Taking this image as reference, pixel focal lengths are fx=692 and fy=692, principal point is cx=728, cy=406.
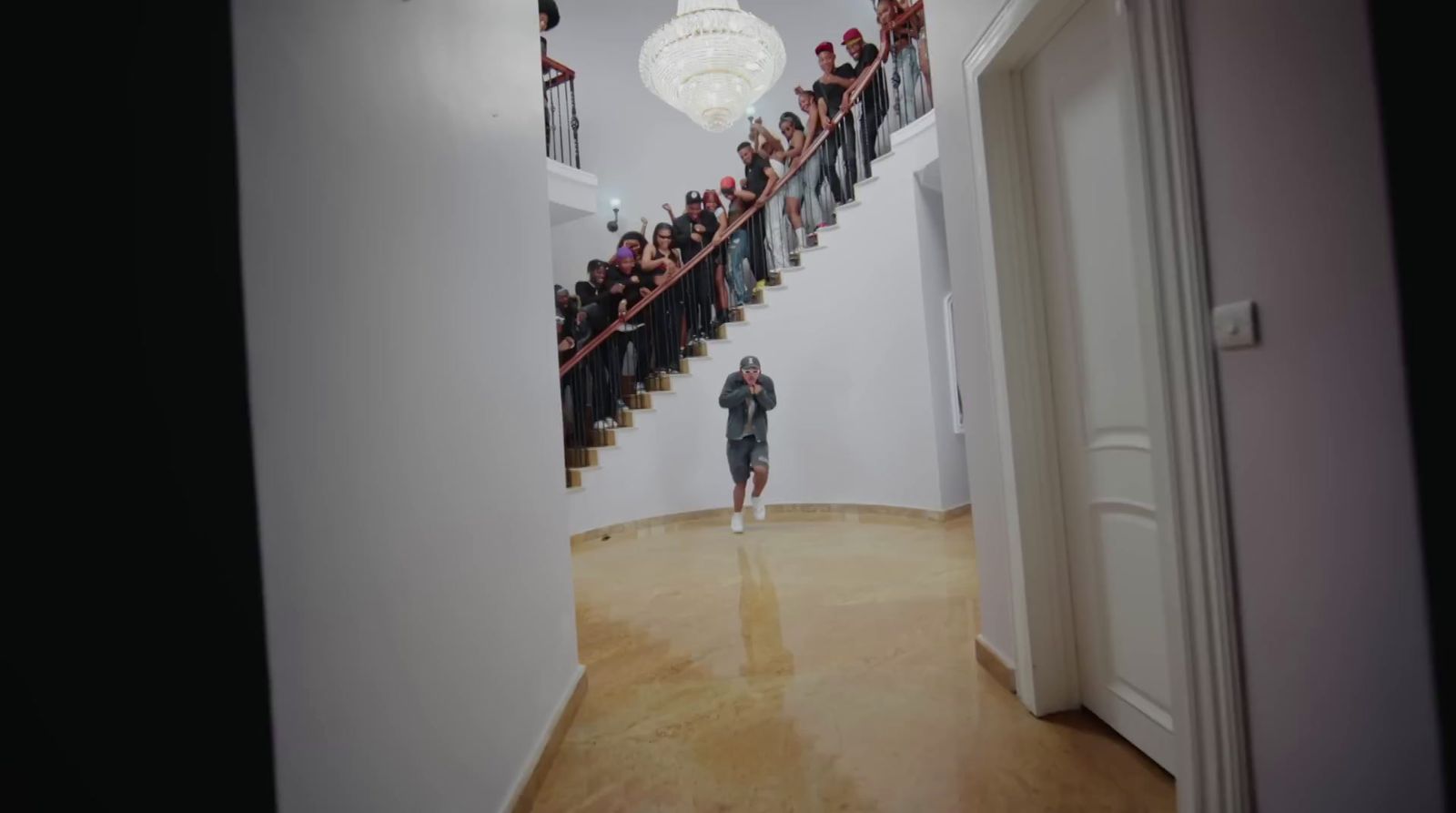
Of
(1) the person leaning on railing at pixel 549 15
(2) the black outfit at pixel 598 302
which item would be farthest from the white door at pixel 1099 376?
(1) the person leaning on railing at pixel 549 15

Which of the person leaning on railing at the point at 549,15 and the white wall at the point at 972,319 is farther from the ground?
the person leaning on railing at the point at 549,15

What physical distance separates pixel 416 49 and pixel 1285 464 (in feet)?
5.73

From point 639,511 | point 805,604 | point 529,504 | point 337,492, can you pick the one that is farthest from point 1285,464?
point 639,511

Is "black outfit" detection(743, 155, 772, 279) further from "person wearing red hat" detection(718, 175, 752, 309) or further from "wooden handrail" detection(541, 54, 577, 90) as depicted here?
"wooden handrail" detection(541, 54, 577, 90)

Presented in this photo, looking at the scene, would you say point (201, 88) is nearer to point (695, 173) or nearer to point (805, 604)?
point (805, 604)

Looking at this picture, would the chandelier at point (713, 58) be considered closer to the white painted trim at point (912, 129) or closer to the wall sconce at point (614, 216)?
the white painted trim at point (912, 129)

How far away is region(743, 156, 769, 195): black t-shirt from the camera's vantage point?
6.70 meters

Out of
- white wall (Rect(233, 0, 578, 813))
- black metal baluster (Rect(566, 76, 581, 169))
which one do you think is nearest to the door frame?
white wall (Rect(233, 0, 578, 813))

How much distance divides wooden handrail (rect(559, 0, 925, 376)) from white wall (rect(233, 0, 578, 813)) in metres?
4.27

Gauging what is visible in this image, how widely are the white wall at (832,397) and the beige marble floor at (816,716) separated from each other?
6.37 ft

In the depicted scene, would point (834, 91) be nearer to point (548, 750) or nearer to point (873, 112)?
point (873, 112)

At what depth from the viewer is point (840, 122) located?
6121 millimetres

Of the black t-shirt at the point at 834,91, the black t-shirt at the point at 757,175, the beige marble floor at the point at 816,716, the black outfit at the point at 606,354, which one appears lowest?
the beige marble floor at the point at 816,716

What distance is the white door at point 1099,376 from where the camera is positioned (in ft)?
5.56
